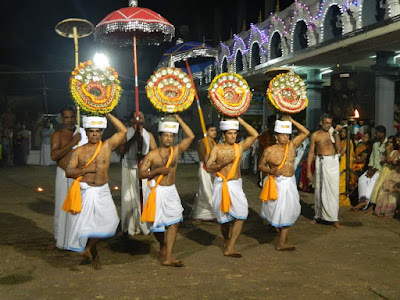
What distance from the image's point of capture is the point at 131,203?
754cm

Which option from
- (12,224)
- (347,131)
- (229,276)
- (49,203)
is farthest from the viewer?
(49,203)

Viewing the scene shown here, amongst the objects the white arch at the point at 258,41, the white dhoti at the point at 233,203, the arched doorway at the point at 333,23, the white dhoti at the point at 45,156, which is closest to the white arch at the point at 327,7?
the arched doorway at the point at 333,23

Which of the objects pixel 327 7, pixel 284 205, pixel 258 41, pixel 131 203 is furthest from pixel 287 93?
pixel 258 41

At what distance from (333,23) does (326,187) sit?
9.51m

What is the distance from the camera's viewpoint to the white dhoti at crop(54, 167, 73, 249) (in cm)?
646

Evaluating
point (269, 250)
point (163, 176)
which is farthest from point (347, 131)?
point (163, 176)

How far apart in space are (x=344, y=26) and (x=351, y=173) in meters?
6.28

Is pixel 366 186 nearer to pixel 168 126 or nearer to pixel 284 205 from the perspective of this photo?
pixel 284 205

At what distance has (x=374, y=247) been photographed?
22.4ft

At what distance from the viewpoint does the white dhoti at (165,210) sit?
568 cm

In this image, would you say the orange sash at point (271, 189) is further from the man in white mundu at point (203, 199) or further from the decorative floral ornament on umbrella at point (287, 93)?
the man in white mundu at point (203, 199)

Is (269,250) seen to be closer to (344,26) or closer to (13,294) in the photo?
(13,294)

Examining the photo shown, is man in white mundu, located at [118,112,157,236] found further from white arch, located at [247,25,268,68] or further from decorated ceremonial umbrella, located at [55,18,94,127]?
white arch, located at [247,25,268,68]

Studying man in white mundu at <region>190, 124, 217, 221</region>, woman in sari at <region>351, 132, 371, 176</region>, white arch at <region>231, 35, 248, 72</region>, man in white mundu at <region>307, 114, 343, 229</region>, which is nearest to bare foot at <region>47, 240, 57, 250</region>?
man in white mundu at <region>190, 124, 217, 221</region>
